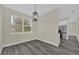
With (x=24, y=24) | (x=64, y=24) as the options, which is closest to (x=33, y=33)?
(x=24, y=24)

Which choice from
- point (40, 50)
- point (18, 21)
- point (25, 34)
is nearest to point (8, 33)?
point (18, 21)

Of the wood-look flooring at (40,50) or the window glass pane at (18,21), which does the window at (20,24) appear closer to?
the window glass pane at (18,21)

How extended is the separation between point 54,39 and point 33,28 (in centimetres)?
238

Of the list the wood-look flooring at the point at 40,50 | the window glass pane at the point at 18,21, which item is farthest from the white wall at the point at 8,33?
the wood-look flooring at the point at 40,50

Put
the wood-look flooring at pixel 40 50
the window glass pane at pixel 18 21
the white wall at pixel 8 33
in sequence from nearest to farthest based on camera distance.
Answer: the wood-look flooring at pixel 40 50 → the white wall at pixel 8 33 → the window glass pane at pixel 18 21

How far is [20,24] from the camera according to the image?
5.09 metres

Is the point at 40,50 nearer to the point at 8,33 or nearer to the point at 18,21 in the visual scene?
the point at 8,33

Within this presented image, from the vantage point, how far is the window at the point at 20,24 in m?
4.52

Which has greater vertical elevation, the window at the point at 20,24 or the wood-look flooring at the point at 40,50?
the window at the point at 20,24

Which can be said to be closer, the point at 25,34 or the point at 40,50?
the point at 40,50

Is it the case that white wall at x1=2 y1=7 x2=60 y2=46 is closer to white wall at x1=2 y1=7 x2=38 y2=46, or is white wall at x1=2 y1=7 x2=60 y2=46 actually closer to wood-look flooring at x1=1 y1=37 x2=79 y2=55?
white wall at x1=2 y1=7 x2=38 y2=46

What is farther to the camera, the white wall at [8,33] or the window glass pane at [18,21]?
the window glass pane at [18,21]

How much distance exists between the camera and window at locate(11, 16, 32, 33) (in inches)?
178
